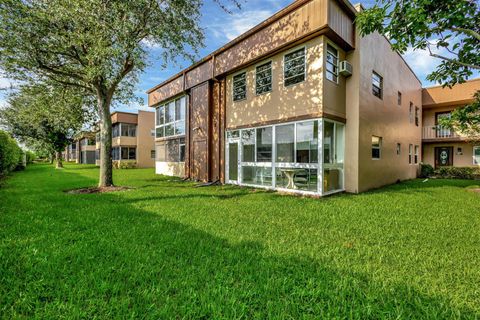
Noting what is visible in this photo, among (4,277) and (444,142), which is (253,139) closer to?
(4,277)

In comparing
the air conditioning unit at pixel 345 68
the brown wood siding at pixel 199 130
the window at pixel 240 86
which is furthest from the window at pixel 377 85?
the brown wood siding at pixel 199 130

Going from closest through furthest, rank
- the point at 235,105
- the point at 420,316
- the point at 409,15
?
the point at 420,316, the point at 409,15, the point at 235,105

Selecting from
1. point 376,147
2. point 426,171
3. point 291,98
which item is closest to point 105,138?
point 291,98

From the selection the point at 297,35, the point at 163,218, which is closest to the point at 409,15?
the point at 297,35

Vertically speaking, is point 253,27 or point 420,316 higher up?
point 253,27

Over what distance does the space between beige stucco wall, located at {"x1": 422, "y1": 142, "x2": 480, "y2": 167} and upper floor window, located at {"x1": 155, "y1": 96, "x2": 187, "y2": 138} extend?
19.6 m

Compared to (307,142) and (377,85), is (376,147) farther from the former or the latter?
(307,142)

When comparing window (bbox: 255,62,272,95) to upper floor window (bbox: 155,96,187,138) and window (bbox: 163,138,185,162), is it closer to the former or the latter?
upper floor window (bbox: 155,96,187,138)

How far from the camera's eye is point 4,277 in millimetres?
2668

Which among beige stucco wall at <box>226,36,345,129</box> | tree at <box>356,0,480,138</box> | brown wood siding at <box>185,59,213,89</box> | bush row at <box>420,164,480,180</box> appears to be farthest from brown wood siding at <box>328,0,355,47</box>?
bush row at <box>420,164,480,180</box>

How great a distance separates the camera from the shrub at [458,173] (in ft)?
51.5

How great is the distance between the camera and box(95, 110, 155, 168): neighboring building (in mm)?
27688

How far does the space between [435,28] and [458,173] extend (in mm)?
15348

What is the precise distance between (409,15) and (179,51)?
8.06m
